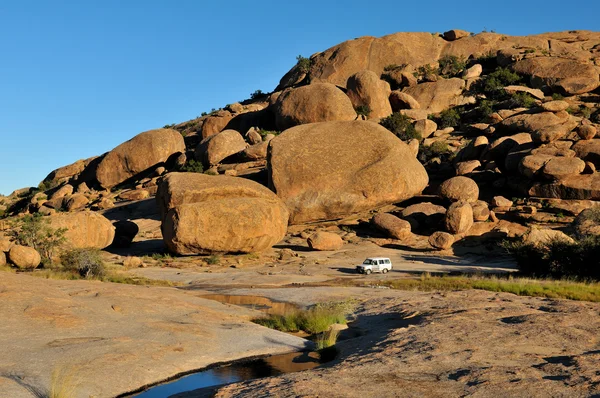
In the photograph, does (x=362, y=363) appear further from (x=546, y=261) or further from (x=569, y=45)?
(x=569, y=45)

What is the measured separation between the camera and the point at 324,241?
35.6 meters

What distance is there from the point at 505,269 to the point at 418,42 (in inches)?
1992

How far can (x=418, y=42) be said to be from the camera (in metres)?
74.8

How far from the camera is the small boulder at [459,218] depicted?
1436 inches

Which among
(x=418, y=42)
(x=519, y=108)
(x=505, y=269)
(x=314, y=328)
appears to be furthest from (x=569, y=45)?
(x=314, y=328)

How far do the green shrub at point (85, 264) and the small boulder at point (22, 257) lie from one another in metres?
1.68

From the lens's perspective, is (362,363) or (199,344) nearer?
(362,363)

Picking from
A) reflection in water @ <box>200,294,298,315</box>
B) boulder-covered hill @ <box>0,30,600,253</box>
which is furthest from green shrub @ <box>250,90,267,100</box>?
reflection in water @ <box>200,294,298,315</box>

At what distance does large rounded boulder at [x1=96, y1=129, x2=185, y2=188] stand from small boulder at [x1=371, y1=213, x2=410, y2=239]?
28.0 meters

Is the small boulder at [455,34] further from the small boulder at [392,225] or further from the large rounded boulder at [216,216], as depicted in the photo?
the large rounded boulder at [216,216]

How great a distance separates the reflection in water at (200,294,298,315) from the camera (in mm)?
19094

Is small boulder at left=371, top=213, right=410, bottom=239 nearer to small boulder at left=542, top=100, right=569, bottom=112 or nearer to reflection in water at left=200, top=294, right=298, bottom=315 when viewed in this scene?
reflection in water at left=200, top=294, right=298, bottom=315

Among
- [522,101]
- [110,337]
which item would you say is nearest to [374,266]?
[110,337]

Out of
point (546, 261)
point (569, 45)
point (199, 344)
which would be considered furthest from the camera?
point (569, 45)
